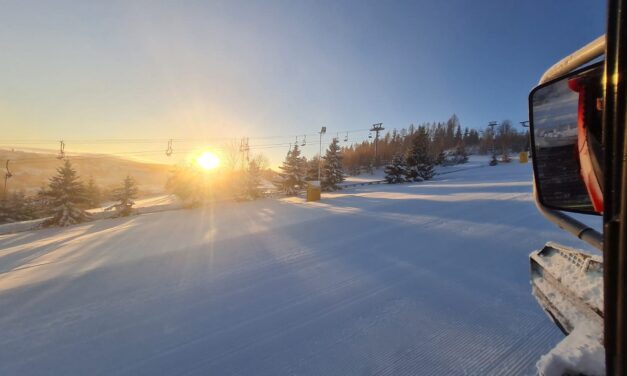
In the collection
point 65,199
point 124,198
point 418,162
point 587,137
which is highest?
point 418,162

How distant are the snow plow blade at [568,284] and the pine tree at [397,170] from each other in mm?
30111

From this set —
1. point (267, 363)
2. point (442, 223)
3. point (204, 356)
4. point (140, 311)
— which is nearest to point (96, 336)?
point (140, 311)

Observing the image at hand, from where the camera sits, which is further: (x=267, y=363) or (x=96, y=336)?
(x=96, y=336)

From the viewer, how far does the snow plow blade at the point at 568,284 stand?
1115mm

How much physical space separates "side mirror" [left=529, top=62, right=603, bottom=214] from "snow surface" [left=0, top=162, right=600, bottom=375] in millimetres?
1930

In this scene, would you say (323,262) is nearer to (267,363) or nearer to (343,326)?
(343,326)

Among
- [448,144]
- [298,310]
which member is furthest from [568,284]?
[448,144]

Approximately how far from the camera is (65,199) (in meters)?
19.1

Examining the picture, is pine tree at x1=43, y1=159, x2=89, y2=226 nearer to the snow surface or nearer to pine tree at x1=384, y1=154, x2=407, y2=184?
the snow surface

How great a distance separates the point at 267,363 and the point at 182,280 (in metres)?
2.81

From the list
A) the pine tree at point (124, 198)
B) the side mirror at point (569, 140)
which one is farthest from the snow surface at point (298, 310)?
the pine tree at point (124, 198)

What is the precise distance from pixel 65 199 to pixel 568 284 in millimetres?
26092

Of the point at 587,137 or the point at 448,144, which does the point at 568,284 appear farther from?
the point at 448,144

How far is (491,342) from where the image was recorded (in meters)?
2.55
